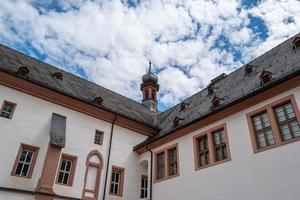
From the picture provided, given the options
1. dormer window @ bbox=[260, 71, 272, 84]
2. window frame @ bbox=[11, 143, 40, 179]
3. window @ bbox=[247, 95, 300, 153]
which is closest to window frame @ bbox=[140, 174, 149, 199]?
window frame @ bbox=[11, 143, 40, 179]

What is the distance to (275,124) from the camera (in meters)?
10.8

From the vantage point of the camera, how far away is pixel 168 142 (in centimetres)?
1602

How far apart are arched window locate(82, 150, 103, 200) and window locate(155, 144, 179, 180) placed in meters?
3.34

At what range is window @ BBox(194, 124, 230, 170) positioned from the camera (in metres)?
12.6

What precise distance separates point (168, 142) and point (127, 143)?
3.00 metres

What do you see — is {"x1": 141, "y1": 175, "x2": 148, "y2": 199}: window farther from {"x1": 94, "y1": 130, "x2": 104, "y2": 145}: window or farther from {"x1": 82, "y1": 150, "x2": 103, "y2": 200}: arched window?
{"x1": 94, "y1": 130, "x2": 104, "y2": 145}: window

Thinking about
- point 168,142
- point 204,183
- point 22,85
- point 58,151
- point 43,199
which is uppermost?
point 22,85

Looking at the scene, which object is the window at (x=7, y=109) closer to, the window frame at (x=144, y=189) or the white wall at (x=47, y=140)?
the white wall at (x=47, y=140)

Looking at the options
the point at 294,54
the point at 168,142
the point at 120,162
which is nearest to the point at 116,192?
the point at 120,162

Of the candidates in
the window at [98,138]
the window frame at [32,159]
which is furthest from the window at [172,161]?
the window frame at [32,159]

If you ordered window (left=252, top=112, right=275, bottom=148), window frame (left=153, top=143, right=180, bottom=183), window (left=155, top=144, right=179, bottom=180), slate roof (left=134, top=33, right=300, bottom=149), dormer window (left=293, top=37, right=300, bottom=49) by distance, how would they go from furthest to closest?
1. window (left=155, top=144, right=179, bottom=180)
2. window frame (left=153, top=143, right=180, bottom=183)
3. dormer window (left=293, top=37, right=300, bottom=49)
4. slate roof (left=134, top=33, right=300, bottom=149)
5. window (left=252, top=112, right=275, bottom=148)

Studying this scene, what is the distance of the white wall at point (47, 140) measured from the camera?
41.6 ft

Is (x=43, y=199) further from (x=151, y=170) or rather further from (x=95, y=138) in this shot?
(x=151, y=170)

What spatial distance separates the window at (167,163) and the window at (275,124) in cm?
492
